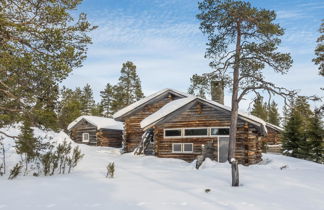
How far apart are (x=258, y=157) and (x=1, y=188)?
1806cm

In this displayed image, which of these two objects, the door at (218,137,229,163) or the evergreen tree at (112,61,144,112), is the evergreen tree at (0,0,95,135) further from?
the evergreen tree at (112,61,144,112)

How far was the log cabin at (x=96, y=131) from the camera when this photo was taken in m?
34.7

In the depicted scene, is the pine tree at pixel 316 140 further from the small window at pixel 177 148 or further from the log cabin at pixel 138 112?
the small window at pixel 177 148

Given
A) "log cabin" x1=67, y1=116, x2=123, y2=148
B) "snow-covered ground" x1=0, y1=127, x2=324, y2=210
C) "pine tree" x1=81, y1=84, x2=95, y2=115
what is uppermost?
"pine tree" x1=81, y1=84, x2=95, y2=115

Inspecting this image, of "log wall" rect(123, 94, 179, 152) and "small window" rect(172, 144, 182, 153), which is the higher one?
"log wall" rect(123, 94, 179, 152)

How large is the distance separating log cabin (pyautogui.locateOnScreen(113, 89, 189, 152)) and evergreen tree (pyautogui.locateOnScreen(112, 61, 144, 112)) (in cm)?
2033

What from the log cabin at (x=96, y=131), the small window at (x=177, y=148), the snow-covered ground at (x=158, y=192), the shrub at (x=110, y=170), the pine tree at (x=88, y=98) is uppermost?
the pine tree at (x=88, y=98)

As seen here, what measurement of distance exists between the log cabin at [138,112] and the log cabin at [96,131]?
8077 mm

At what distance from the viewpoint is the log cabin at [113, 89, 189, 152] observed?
26.5 metres

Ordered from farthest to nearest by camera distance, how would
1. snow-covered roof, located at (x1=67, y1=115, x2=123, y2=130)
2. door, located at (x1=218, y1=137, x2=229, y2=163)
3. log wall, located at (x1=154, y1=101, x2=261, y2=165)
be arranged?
1. snow-covered roof, located at (x1=67, y1=115, x2=123, y2=130)
2. door, located at (x1=218, y1=137, x2=229, y2=163)
3. log wall, located at (x1=154, y1=101, x2=261, y2=165)

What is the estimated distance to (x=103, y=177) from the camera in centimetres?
1179

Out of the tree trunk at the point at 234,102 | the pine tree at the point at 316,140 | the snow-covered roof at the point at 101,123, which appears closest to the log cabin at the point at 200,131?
the tree trunk at the point at 234,102

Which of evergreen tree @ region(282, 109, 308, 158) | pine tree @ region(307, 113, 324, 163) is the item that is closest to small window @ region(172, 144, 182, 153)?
evergreen tree @ region(282, 109, 308, 158)

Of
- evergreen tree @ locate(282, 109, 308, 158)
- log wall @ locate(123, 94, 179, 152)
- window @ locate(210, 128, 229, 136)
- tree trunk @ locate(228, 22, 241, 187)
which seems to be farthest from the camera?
evergreen tree @ locate(282, 109, 308, 158)
